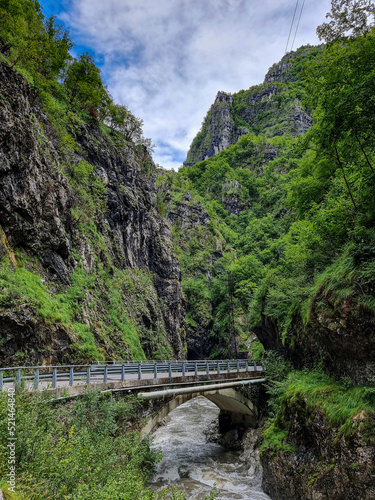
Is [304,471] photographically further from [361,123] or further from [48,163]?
[48,163]

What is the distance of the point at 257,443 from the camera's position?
18.2m

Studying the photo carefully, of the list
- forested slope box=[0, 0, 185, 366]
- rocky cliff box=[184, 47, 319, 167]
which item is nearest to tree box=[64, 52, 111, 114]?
forested slope box=[0, 0, 185, 366]

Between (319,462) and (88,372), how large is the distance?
9.07m

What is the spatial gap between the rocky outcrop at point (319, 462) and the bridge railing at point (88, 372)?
20.9 feet

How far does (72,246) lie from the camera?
23.3 metres

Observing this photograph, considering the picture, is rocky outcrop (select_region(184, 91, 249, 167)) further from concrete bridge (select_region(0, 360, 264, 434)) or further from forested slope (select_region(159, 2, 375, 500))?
concrete bridge (select_region(0, 360, 264, 434))

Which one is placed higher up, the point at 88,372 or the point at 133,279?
the point at 133,279

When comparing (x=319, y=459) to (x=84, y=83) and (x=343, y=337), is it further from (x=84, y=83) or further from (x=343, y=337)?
(x=84, y=83)

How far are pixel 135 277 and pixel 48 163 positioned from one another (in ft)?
55.1

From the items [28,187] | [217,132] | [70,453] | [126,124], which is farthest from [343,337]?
[217,132]

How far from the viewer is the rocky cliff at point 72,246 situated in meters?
15.9

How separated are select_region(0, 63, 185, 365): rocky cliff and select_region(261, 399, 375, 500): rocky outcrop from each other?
1195 cm

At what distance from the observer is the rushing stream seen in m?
14.2

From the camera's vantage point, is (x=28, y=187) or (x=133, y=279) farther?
(x=133, y=279)
